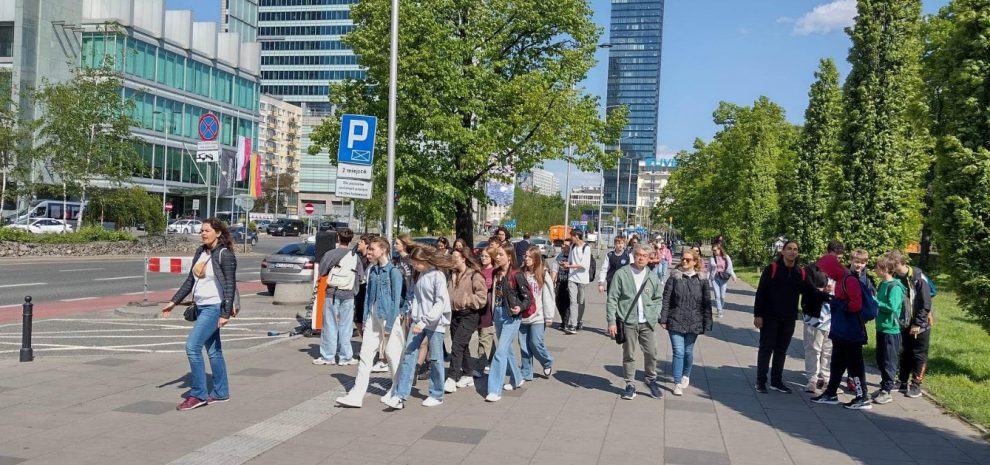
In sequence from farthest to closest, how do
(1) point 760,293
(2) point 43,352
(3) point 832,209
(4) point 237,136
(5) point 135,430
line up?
(4) point 237,136
(3) point 832,209
(2) point 43,352
(1) point 760,293
(5) point 135,430

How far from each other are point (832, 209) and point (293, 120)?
418 ft

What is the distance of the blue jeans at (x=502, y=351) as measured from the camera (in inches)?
349

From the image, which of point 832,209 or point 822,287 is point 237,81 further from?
point 822,287

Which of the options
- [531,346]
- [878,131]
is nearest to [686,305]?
[531,346]

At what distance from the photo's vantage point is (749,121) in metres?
50.9

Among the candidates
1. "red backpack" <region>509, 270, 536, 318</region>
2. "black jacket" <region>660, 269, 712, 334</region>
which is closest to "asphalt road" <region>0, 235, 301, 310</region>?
"red backpack" <region>509, 270, 536, 318</region>

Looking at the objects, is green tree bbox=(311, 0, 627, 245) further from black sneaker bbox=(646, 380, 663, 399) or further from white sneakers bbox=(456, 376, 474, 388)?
black sneaker bbox=(646, 380, 663, 399)

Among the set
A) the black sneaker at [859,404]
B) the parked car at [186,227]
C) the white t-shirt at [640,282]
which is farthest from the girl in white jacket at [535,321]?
the parked car at [186,227]

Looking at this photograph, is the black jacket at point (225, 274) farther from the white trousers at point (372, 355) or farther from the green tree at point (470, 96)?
the green tree at point (470, 96)

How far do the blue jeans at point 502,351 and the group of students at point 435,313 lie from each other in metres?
0.01

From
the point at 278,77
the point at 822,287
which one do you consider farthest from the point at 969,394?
the point at 278,77

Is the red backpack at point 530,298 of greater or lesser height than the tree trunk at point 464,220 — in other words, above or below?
below

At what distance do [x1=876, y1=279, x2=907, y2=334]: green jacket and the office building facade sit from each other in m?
111

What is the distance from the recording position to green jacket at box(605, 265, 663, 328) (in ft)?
29.7
